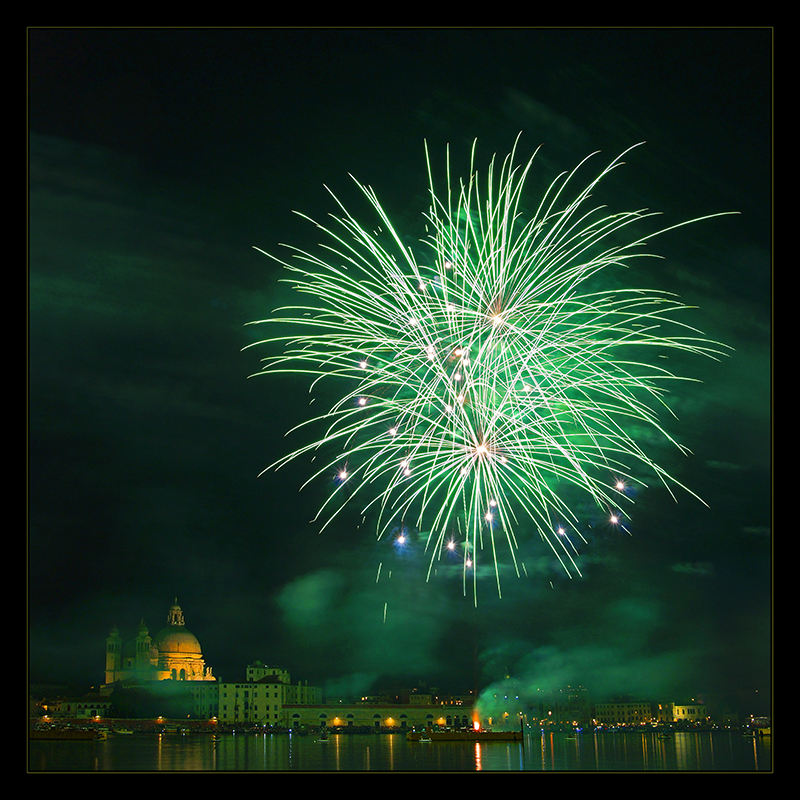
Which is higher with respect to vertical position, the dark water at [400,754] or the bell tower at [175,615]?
the bell tower at [175,615]

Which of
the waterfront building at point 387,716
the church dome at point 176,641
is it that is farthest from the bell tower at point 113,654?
the waterfront building at point 387,716

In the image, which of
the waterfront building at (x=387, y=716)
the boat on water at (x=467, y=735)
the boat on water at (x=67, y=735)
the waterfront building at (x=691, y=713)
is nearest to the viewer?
the boat on water at (x=67, y=735)

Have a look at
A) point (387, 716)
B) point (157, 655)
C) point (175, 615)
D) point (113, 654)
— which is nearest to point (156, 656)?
point (157, 655)

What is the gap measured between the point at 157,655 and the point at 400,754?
17.6 ft

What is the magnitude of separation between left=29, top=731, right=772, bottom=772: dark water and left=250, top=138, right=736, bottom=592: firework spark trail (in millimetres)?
3645

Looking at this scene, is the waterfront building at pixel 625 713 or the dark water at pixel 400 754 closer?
the dark water at pixel 400 754

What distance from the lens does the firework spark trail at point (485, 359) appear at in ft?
44.0

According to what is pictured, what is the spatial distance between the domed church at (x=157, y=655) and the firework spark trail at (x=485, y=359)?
3.51 m

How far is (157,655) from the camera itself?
16.5 meters

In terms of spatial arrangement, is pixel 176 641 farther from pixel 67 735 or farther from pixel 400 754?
pixel 400 754

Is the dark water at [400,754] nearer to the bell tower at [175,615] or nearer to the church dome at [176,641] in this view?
the church dome at [176,641]

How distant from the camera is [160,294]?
15148mm

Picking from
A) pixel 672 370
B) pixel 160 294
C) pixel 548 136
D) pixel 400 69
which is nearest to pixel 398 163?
pixel 400 69

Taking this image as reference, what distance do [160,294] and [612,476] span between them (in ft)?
26.8
